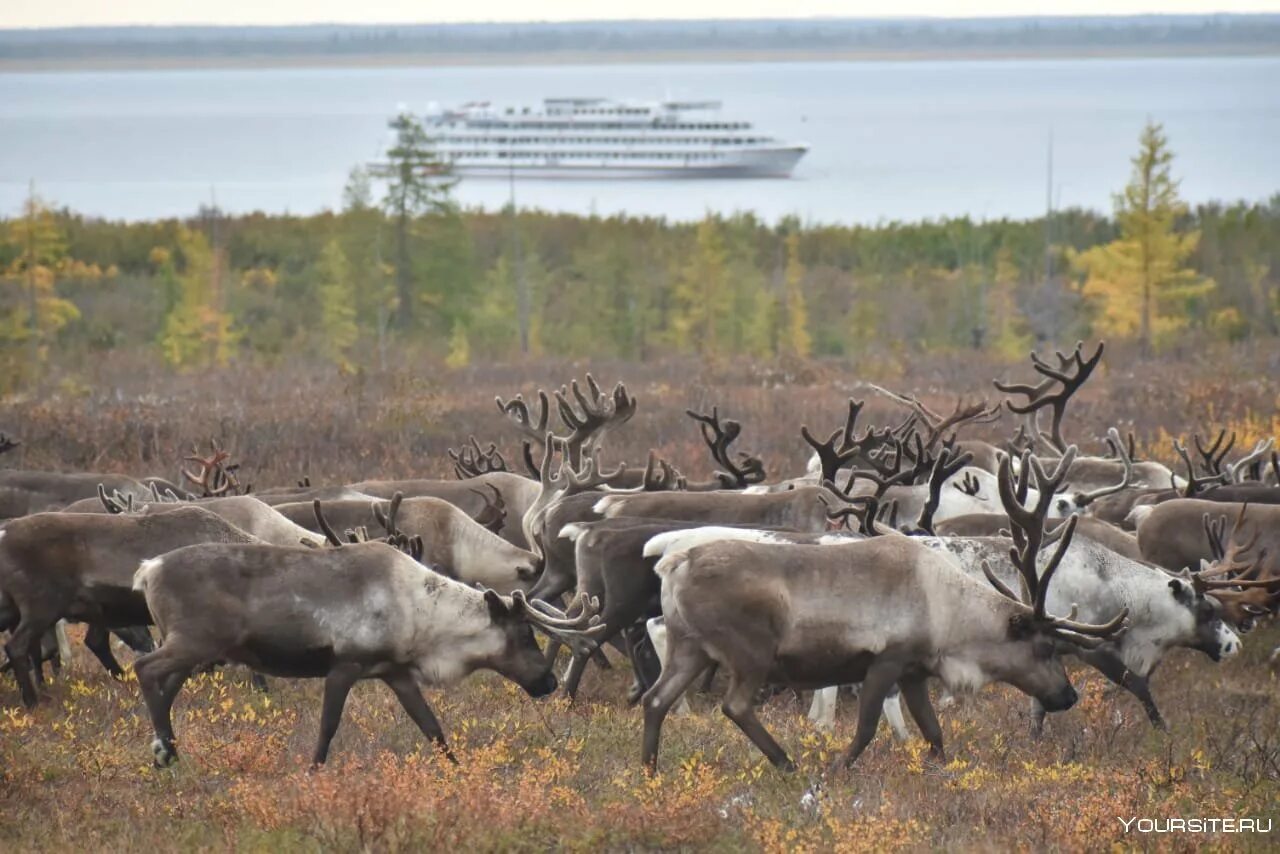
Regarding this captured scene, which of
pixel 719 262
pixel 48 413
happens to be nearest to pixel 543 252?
pixel 719 262

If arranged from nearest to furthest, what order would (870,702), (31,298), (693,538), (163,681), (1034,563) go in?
1. (163,681)
2. (870,702)
3. (1034,563)
4. (693,538)
5. (31,298)

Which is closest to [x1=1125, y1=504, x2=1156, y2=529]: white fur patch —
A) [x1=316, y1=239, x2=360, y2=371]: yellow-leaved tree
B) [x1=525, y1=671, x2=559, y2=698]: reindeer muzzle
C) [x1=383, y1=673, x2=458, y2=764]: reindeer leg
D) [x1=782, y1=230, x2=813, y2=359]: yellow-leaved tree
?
[x1=525, y1=671, x2=559, y2=698]: reindeer muzzle

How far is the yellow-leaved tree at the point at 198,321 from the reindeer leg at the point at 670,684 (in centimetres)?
3234

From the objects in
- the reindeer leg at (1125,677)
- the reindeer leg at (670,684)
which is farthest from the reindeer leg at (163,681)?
the reindeer leg at (1125,677)

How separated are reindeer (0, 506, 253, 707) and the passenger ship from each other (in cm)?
12760

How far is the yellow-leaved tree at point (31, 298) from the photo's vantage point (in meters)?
33.2

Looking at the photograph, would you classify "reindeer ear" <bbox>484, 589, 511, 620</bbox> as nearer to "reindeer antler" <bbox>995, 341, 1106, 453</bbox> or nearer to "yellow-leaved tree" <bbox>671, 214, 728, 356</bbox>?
"reindeer antler" <bbox>995, 341, 1106, 453</bbox>

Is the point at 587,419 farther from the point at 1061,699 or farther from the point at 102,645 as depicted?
the point at 1061,699

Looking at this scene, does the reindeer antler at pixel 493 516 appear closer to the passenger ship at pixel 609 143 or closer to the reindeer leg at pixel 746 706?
the reindeer leg at pixel 746 706

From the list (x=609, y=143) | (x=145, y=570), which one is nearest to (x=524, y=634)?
(x=145, y=570)

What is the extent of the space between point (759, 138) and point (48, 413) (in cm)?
11619

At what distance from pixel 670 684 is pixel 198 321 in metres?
34.6

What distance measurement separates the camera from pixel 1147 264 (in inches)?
1522

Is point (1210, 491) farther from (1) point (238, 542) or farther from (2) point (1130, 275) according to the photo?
(2) point (1130, 275)
